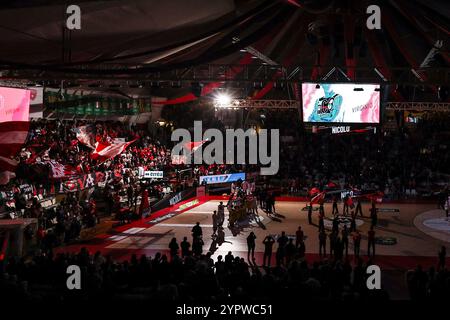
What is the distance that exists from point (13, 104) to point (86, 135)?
8.58m

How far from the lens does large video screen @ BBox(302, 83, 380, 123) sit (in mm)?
19078

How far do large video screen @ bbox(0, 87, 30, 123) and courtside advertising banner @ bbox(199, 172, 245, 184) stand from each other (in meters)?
16.7

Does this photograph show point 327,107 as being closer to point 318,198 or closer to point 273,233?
point 318,198

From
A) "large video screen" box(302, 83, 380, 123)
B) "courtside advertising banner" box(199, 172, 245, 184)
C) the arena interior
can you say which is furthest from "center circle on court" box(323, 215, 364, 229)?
"courtside advertising banner" box(199, 172, 245, 184)

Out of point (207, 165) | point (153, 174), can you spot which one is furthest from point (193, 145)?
point (207, 165)

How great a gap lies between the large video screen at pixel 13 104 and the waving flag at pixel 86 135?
7391 mm

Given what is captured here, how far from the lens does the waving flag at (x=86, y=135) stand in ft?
75.0

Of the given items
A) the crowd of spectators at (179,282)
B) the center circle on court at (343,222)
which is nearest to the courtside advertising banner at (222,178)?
the center circle on court at (343,222)

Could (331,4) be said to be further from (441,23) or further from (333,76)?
(333,76)

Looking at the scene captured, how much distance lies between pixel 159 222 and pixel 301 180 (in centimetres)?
1548

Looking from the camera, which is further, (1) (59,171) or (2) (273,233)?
(1) (59,171)

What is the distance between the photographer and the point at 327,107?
19.7 meters

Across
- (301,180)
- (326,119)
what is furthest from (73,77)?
(301,180)
